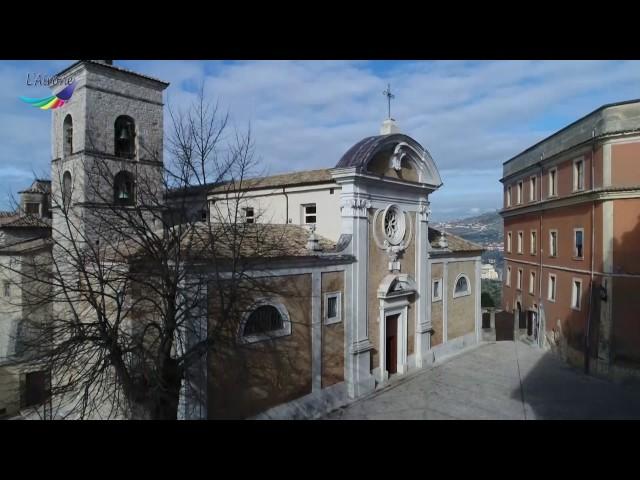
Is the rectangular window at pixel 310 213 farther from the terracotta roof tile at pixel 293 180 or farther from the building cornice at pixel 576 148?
Result: the building cornice at pixel 576 148

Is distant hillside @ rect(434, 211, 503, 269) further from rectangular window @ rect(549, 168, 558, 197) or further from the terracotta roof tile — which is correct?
the terracotta roof tile

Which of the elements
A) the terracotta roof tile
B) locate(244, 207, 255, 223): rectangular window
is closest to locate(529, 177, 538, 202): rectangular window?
the terracotta roof tile

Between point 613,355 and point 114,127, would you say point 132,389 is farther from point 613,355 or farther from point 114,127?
point 613,355

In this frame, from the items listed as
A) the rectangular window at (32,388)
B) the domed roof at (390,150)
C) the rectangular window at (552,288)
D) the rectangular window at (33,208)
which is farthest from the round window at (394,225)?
the rectangular window at (33,208)

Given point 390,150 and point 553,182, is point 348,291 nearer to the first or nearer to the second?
point 390,150

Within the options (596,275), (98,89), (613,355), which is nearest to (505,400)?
(613,355)

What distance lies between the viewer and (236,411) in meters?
11.4

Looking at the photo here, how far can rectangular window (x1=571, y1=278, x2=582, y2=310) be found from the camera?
19.1 metres

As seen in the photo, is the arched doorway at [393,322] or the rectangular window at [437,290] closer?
the arched doorway at [393,322]

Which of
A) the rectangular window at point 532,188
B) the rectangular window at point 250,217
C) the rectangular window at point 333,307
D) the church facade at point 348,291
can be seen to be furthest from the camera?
the rectangular window at point 532,188

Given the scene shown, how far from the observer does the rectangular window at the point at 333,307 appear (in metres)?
14.1

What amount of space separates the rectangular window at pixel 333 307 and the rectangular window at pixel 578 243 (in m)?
11.0

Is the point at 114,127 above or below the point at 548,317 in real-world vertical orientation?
above
